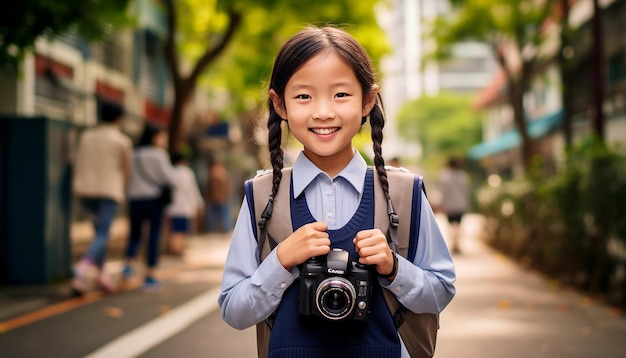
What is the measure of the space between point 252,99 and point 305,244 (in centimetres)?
2827

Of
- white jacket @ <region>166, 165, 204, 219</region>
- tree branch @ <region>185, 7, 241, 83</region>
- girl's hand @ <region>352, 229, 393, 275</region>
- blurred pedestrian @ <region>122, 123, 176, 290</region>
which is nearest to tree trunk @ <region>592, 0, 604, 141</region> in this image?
white jacket @ <region>166, 165, 204, 219</region>

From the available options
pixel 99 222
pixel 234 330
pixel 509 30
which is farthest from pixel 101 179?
pixel 509 30

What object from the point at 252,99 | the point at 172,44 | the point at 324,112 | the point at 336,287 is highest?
the point at 252,99

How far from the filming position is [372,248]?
2139mm

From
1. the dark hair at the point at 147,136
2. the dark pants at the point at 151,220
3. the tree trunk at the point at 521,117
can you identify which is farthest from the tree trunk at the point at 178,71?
the tree trunk at the point at 521,117

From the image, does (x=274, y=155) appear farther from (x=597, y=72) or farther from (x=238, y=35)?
(x=238, y=35)

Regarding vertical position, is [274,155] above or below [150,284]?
above

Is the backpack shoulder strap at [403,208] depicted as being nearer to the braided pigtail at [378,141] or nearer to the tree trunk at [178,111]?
the braided pigtail at [378,141]

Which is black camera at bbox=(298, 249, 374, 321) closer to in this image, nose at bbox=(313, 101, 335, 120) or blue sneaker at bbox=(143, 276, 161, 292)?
nose at bbox=(313, 101, 335, 120)

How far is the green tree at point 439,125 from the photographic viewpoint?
87.6 metres

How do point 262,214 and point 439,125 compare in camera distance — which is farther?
point 439,125

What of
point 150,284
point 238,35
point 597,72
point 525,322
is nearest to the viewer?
point 525,322

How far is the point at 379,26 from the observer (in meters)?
25.4

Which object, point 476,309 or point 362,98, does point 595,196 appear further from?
point 362,98
